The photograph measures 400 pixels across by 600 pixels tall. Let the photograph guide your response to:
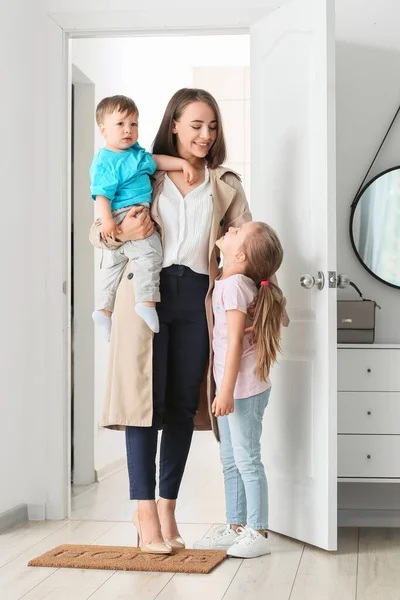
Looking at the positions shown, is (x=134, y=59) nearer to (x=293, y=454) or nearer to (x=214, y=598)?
(x=293, y=454)

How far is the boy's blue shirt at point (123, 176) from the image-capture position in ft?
8.69

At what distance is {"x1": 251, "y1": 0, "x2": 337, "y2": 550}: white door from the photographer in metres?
2.72

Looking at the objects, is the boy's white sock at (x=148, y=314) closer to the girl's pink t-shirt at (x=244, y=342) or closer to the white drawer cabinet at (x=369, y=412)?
the girl's pink t-shirt at (x=244, y=342)

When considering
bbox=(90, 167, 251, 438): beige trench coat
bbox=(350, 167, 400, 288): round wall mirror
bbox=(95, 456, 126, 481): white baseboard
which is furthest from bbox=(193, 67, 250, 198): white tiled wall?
bbox=(90, 167, 251, 438): beige trench coat

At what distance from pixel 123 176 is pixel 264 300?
59 cm

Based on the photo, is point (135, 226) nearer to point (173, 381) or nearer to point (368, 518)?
point (173, 381)

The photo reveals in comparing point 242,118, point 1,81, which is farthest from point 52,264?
point 242,118

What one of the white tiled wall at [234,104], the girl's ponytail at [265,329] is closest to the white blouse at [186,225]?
the girl's ponytail at [265,329]

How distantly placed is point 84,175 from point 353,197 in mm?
1477

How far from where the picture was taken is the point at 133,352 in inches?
104

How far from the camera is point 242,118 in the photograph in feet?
20.9

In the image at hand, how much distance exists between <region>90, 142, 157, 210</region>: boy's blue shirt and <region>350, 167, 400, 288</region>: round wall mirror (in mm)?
963

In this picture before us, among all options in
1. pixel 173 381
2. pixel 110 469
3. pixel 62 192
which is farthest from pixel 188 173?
pixel 110 469

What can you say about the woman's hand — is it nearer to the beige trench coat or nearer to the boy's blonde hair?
the beige trench coat
